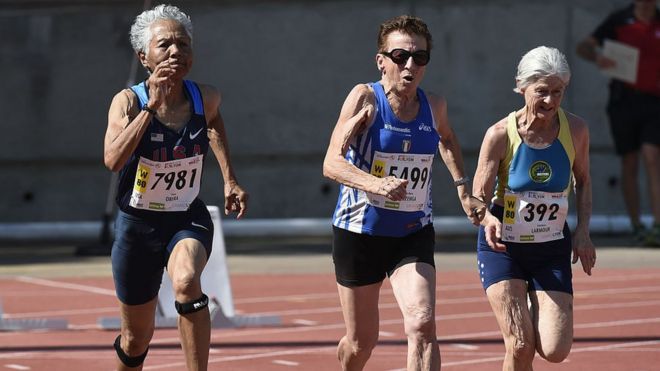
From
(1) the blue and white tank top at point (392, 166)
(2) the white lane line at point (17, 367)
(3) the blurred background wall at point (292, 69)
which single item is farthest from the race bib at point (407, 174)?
(3) the blurred background wall at point (292, 69)

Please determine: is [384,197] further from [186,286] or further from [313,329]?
[313,329]

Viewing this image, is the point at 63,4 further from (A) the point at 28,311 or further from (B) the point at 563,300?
(B) the point at 563,300

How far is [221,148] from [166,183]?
465mm

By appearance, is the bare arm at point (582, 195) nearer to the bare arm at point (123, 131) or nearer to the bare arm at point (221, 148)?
the bare arm at point (221, 148)

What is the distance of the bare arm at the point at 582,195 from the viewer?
7359 millimetres

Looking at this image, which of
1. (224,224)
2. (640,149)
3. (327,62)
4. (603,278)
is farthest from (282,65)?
(603,278)

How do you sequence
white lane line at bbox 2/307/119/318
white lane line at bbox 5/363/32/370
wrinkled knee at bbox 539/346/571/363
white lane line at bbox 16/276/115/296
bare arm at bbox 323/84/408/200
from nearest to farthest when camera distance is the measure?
bare arm at bbox 323/84/408/200 → wrinkled knee at bbox 539/346/571/363 → white lane line at bbox 5/363/32/370 → white lane line at bbox 2/307/119/318 → white lane line at bbox 16/276/115/296

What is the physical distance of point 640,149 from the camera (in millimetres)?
16469

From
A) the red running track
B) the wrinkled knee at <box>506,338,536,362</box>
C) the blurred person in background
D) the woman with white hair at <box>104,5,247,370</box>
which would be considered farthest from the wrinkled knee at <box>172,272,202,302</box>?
the blurred person in background

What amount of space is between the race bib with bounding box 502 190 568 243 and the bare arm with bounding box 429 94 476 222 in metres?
0.22

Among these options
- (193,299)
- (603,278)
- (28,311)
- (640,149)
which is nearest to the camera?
(193,299)

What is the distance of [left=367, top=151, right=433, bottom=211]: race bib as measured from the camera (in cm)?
727

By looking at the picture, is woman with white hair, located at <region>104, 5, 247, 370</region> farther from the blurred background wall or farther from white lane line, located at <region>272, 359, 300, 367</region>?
the blurred background wall

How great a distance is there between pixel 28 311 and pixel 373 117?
5.99 m
